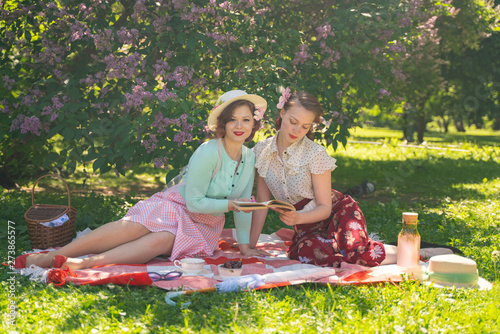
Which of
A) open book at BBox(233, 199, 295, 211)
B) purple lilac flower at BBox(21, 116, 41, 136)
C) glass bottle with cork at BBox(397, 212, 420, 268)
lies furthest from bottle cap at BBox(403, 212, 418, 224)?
purple lilac flower at BBox(21, 116, 41, 136)

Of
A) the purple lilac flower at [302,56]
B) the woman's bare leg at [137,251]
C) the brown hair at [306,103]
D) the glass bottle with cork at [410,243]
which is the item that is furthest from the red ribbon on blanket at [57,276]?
the purple lilac flower at [302,56]

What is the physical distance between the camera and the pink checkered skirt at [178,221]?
11.1 ft

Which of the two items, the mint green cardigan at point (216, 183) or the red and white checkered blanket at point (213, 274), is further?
the mint green cardigan at point (216, 183)

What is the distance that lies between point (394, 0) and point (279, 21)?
1317mm

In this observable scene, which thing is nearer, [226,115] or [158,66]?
[226,115]

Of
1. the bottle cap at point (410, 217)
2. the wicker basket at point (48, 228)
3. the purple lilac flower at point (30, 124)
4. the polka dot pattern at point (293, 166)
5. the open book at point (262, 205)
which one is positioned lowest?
the wicker basket at point (48, 228)

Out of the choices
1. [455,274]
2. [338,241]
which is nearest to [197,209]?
[338,241]

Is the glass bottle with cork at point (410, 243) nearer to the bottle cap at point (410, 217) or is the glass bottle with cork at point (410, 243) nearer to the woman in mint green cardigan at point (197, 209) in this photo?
the bottle cap at point (410, 217)

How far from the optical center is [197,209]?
3412 mm

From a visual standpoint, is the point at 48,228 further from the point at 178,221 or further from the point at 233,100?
the point at 233,100

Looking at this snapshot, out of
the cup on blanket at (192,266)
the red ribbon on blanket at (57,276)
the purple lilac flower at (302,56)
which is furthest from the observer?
the purple lilac flower at (302,56)

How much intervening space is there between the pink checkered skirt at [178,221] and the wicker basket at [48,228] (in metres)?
0.65

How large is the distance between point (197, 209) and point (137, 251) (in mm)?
466

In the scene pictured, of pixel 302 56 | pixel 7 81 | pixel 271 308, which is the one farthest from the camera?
pixel 302 56
